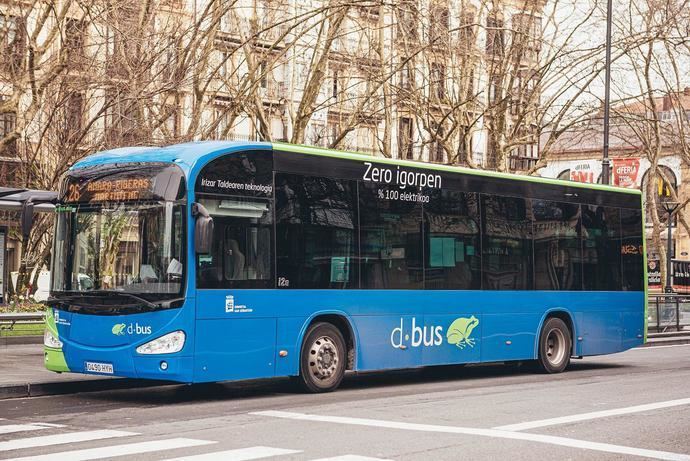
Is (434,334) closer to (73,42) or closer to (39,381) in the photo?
(39,381)

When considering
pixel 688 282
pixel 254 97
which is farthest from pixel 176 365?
pixel 688 282

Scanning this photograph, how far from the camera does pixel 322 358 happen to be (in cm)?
1511

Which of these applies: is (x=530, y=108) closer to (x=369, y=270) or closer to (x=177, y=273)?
(x=369, y=270)

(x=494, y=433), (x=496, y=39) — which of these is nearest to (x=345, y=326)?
(x=494, y=433)

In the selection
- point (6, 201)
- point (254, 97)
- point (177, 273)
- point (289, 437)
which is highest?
point (254, 97)

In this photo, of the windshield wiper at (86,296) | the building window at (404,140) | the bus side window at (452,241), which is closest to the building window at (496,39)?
the building window at (404,140)

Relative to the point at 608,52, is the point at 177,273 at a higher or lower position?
lower

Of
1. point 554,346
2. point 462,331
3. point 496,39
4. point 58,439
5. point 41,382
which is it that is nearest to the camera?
point 58,439

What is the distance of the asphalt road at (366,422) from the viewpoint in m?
9.55

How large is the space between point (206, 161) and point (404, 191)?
3.72 m

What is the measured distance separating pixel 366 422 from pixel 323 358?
358cm

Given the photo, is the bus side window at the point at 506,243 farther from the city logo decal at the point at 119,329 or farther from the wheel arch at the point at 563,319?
the city logo decal at the point at 119,329

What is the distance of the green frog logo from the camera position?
17.1 meters

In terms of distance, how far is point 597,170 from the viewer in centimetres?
7175
